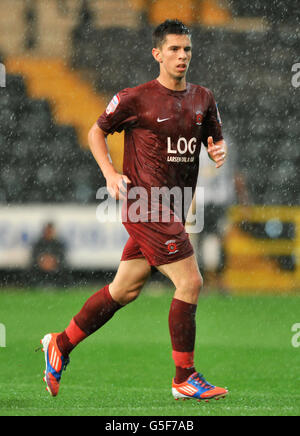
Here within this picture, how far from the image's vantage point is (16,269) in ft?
39.6

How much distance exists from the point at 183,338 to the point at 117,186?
2.68ft

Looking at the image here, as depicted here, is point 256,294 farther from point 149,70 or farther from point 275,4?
point 275,4

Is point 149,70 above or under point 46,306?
above

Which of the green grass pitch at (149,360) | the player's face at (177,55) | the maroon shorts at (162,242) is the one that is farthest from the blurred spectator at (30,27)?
the maroon shorts at (162,242)

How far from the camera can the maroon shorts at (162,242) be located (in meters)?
4.39

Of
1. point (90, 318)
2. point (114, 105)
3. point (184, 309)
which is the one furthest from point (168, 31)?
point (90, 318)

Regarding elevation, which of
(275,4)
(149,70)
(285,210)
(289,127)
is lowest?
(285,210)

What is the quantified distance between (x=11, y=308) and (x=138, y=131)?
5708 millimetres

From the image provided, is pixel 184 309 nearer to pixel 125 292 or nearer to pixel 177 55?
pixel 125 292

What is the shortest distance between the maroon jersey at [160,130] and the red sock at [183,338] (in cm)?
59

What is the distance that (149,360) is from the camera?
6277mm

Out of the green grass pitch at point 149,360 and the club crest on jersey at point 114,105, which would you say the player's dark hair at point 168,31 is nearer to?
the club crest on jersey at point 114,105
